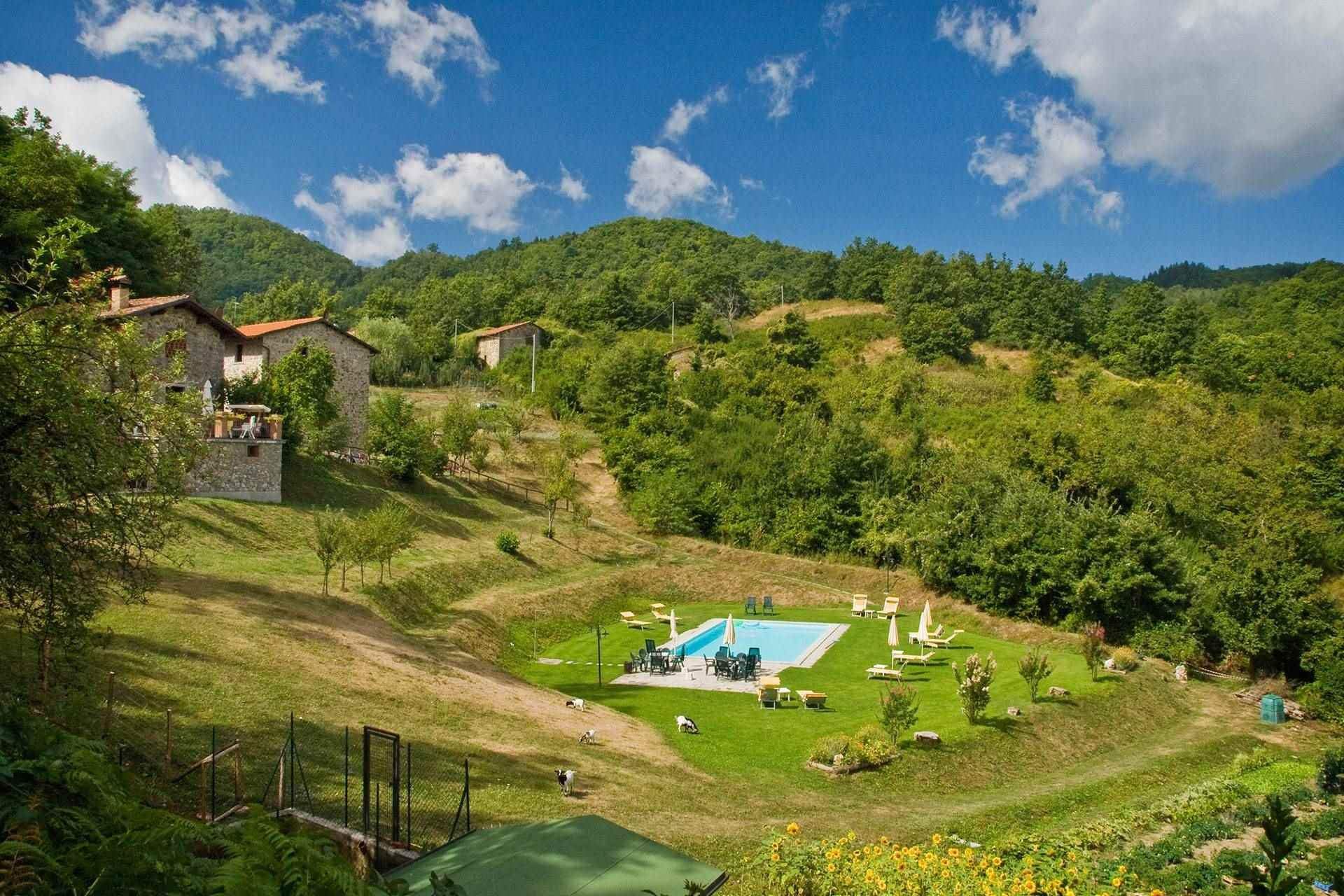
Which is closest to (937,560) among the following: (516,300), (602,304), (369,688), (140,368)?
(369,688)

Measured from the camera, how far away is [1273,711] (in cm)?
2017

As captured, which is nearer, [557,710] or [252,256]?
[557,710]

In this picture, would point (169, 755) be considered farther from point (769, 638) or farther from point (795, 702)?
point (769, 638)

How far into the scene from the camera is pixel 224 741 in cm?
1154

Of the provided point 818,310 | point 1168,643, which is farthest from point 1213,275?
point 1168,643

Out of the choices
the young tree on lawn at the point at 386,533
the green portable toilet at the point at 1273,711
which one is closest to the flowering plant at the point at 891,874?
the green portable toilet at the point at 1273,711

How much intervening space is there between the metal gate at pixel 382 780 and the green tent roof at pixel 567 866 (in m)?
1.85

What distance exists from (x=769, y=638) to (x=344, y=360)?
→ 79.8ft

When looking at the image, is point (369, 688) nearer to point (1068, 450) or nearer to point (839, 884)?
point (839, 884)

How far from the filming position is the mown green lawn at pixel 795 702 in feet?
53.7

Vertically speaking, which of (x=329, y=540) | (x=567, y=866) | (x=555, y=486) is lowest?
(x=567, y=866)

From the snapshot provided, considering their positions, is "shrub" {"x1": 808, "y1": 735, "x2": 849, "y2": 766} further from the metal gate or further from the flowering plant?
the metal gate

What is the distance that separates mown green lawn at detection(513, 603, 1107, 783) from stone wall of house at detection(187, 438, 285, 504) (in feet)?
38.1

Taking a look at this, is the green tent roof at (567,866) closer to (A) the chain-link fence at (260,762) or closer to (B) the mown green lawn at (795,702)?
(A) the chain-link fence at (260,762)
